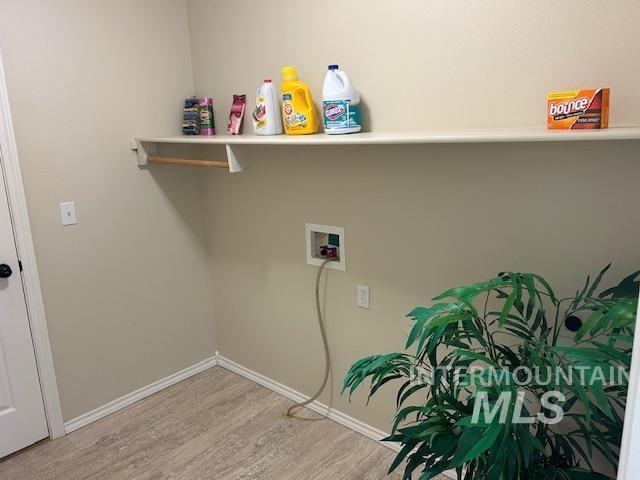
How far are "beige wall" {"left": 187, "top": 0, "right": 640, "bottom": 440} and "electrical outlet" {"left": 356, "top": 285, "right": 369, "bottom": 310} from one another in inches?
1.3

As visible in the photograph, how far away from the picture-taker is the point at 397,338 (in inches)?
81.0

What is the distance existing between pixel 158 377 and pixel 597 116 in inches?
96.4

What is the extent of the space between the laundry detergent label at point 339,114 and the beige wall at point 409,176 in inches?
5.2

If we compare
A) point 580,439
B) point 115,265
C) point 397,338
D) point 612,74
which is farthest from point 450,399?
point 115,265

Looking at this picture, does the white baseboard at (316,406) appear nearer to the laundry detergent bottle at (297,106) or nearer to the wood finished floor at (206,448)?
the wood finished floor at (206,448)

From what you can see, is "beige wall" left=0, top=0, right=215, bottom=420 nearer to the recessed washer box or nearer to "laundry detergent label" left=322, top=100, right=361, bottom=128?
the recessed washer box

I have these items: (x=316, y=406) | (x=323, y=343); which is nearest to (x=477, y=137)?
(x=323, y=343)

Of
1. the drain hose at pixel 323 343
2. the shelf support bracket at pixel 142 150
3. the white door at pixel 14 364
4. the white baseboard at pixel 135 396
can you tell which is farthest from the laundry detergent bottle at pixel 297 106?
the white baseboard at pixel 135 396

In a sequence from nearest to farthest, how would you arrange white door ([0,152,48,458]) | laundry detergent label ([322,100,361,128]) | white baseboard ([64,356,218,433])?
laundry detergent label ([322,100,361,128]) → white door ([0,152,48,458]) → white baseboard ([64,356,218,433])

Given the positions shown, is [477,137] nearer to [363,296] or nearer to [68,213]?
[363,296]

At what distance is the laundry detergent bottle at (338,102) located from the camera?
180cm

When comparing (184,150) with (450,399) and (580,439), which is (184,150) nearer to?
(450,399)

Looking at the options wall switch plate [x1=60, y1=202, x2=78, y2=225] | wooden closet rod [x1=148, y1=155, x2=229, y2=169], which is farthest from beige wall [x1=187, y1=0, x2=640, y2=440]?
wall switch plate [x1=60, y1=202, x2=78, y2=225]

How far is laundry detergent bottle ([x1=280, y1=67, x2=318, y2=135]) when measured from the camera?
2008 mm
